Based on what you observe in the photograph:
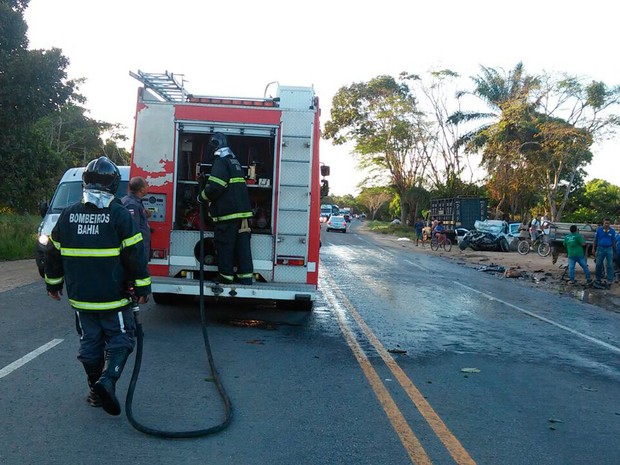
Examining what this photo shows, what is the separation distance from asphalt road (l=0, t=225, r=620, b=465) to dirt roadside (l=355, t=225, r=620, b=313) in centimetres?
556

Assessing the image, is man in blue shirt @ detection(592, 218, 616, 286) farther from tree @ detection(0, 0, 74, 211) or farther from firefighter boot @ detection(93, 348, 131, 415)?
tree @ detection(0, 0, 74, 211)

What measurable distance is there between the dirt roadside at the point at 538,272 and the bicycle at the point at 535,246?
0.29 metres

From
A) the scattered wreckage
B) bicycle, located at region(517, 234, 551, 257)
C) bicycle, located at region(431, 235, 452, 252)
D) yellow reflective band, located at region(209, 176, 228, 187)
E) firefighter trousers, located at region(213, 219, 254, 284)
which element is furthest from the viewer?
bicycle, located at region(431, 235, 452, 252)

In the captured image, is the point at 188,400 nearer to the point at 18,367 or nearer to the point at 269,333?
the point at 18,367

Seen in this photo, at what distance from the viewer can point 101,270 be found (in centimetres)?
453

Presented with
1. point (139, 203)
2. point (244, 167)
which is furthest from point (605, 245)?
point (139, 203)

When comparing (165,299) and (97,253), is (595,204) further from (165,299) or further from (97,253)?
(97,253)

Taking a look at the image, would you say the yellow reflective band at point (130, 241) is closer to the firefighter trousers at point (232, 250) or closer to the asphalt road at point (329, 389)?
the asphalt road at point (329, 389)

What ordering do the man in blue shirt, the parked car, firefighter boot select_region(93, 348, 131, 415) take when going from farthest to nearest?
the parked car
the man in blue shirt
firefighter boot select_region(93, 348, 131, 415)


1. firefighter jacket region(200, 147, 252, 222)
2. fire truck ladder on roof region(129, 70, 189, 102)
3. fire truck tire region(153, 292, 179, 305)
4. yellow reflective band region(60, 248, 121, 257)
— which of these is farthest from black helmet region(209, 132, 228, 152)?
yellow reflective band region(60, 248, 121, 257)

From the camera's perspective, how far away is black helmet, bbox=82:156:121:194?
462cm

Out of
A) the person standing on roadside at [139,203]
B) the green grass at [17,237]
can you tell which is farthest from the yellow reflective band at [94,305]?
the green grass at [17,237]

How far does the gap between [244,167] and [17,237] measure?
472 inches

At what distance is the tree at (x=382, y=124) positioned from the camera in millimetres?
48438
